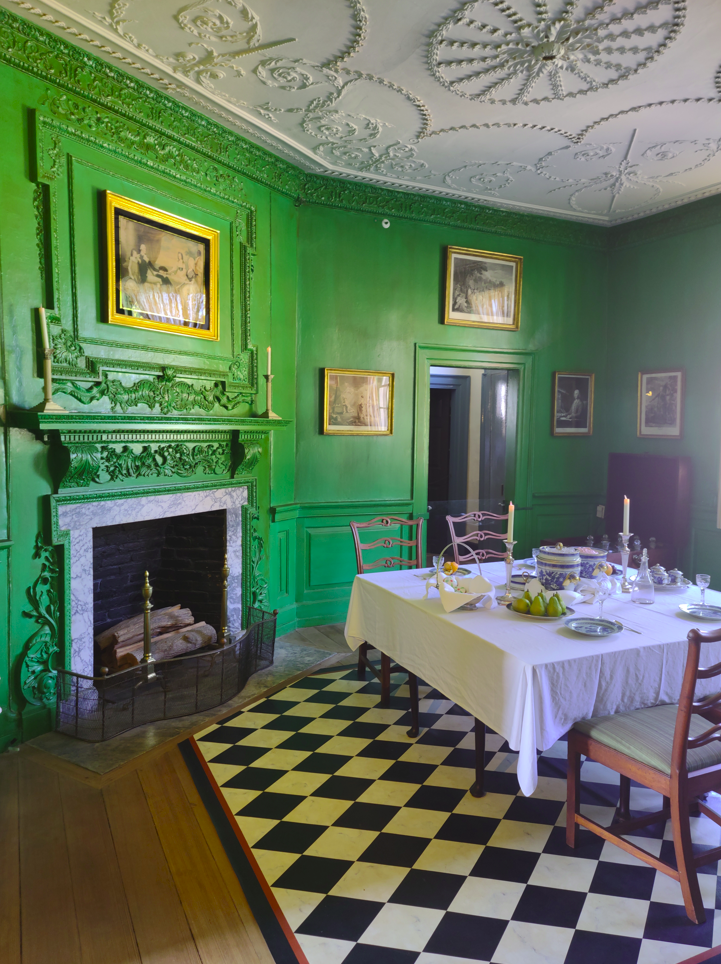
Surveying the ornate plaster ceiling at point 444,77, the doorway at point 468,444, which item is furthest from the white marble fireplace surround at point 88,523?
the doorway at point 468,444

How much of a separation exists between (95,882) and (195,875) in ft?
1.11

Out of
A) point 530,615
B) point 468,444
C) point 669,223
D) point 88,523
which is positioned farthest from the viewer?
point 468,444

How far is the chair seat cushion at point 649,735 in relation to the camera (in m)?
2.14

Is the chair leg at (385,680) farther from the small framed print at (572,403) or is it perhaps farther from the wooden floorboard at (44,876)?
the small framed print at (572,403)

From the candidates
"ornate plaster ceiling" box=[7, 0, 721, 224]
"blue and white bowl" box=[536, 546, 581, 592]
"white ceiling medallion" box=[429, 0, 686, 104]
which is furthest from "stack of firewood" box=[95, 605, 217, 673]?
"white ceiling medallion" box=[429, 0, 686, 104]

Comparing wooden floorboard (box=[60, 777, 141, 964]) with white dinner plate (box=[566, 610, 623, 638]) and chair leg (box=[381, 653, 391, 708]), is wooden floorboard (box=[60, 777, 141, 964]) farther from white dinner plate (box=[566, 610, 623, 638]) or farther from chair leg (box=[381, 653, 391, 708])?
white dinner plate (box=[566, 610, 623, 638])

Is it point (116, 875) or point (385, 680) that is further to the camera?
point (385, 680)

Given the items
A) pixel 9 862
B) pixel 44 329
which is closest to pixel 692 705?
pixel 9 862

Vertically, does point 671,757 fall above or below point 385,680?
above

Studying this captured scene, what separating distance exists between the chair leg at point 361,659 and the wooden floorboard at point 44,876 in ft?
5.74

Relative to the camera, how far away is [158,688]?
375cm

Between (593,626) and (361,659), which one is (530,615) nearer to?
(593,626)

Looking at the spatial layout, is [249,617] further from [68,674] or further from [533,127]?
[533,127]

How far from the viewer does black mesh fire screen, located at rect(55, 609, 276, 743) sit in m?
3.25
